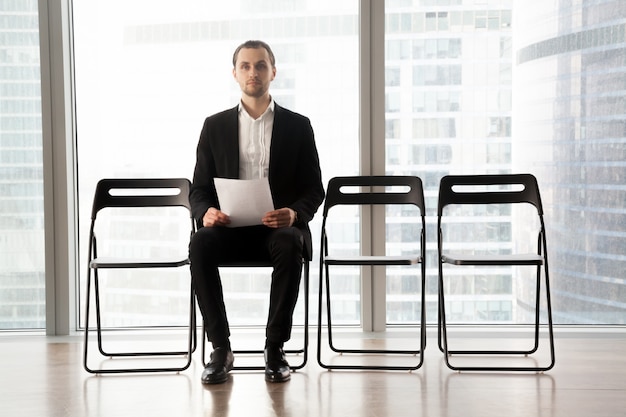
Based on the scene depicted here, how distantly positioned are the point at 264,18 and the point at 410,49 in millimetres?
852

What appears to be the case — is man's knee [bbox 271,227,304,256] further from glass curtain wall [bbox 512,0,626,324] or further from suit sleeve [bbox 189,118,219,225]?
glass curtain wall [bbox 512,0,626,324]

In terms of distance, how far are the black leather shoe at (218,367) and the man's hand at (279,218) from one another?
1.95 feet

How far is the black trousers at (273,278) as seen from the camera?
317 centimetres

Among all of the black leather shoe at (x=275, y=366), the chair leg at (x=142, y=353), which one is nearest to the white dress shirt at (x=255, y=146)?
the chair leg at (x=142, y=353)

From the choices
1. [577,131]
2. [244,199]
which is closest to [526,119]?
[577,131]

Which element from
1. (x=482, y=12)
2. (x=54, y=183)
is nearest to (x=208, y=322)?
(x=54, y=183)

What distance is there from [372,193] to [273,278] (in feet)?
2.62

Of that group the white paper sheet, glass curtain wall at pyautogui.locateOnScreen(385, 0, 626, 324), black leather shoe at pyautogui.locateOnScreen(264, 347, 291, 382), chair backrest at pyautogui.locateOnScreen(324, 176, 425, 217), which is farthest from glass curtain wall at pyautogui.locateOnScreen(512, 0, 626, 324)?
black leather shoe at pyautogui.locateOnScreen(264, 347, 291, 382)

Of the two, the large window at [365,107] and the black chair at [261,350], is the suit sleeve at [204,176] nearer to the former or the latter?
the black chair at [261,350]

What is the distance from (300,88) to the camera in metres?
4.16

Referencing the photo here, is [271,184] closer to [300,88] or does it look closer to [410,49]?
[300,88]

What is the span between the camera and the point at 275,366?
3156mm

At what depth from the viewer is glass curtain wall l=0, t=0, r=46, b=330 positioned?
164 inches

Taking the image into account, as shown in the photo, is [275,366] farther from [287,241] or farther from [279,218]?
[279,218]
